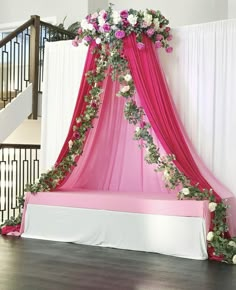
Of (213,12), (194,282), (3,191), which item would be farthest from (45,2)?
(194,282)

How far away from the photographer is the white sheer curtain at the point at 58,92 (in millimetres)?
5711

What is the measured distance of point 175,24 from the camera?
291 inches

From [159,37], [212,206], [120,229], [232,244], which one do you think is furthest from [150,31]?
[232,244]

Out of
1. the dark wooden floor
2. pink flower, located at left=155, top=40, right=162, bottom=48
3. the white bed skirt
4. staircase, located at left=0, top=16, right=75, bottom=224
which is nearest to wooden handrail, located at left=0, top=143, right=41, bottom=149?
staircase, located at left=0, top=16, right=75, bottom=224

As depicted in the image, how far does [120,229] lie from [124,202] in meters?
0.27

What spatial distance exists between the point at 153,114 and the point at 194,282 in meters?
1.79

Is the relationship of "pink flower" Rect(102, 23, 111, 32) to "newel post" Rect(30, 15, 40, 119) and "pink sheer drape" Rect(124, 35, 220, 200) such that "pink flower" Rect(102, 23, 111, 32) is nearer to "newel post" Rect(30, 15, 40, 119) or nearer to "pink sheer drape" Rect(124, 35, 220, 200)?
"pink sheer drape" Rect(124, 35, 220, 200)

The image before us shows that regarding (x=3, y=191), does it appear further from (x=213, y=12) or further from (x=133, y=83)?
(x=213, y=12)

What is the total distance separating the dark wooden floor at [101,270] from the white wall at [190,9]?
162 inches

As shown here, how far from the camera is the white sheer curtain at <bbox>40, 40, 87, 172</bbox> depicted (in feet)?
18.7

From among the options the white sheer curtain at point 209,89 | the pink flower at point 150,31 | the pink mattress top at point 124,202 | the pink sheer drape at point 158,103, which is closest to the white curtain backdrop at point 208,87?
the white sheer curtain at point 209,89

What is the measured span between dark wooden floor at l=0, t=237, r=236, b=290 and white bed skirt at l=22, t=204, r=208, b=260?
0.12 m

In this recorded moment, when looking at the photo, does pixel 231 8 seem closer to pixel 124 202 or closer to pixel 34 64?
pixel 34 64

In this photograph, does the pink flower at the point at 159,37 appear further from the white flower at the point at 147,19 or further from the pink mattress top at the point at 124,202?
the pink mattress top at the point at 124,202
